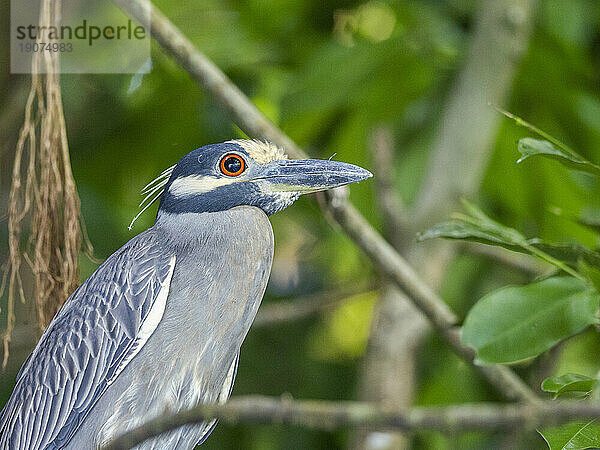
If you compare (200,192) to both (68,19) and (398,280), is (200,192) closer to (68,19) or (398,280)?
(68,19)

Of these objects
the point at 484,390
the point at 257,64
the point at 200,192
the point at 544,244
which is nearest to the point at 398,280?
the point at 544,244

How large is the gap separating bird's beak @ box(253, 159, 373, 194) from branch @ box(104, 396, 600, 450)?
24 centimetres

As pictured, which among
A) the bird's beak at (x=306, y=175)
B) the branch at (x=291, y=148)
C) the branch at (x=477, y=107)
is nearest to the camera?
the bird's beak at (x=306, y=175)

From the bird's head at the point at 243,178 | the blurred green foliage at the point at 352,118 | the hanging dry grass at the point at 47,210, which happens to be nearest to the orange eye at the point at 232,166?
the bird's head at the point at 243,178

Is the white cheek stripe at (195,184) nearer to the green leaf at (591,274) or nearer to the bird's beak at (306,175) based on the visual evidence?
the bird's beak at (306,175)

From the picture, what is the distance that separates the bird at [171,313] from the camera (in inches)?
25.8

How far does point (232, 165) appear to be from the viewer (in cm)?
67

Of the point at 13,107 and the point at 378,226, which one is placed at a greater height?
the point at 13,107

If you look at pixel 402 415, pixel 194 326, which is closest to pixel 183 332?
pixel 194 326

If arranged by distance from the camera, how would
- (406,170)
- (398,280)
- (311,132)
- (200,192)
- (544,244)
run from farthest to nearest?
(406,170)
(311,132)
(398,280)
(544,244)
(200,192)

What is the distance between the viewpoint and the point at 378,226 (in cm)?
Answer: 170

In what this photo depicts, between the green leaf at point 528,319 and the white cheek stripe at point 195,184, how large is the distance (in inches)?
11.6

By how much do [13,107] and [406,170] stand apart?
114 cm

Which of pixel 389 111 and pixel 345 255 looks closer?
pixel 389 111
